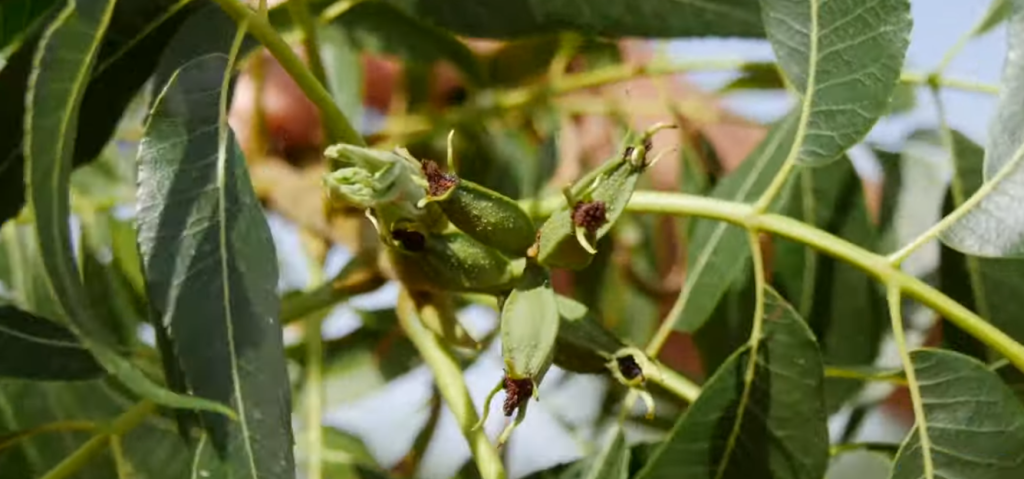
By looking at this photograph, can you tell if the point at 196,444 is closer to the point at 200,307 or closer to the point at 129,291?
the point at 200,307

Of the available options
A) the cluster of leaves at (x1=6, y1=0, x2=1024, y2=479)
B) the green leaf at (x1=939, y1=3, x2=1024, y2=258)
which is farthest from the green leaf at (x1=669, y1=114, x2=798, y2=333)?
the green leaf at (x1=939, y1=3, x2=1024, y2=258)

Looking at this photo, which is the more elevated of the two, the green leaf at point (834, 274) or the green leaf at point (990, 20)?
the green leaf at point (990, 20)

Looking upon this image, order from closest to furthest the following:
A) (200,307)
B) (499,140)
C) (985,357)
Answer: (200,307)
(985,357)
(499,140)

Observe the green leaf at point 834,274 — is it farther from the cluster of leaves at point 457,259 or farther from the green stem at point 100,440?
the green stem at point 100,440

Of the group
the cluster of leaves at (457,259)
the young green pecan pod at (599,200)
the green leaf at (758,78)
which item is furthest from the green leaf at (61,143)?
the green leaf at (758,78)

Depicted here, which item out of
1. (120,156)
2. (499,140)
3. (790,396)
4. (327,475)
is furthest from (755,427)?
(120,156)

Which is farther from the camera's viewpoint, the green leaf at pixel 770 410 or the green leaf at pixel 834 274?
the green leaf at pixel 834 274
